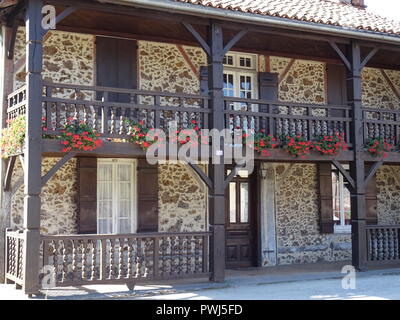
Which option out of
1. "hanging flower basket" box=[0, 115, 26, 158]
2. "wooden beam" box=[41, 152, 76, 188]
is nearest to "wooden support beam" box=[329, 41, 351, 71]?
"wooden beam" box=[41, 152, 76, 188]

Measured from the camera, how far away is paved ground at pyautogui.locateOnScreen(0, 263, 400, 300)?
8.75 m

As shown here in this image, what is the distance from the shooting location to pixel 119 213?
11352 millimetres

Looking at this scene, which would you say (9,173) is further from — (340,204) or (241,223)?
(340,204)

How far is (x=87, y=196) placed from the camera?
1085cm

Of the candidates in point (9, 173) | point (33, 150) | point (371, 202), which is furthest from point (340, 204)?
point (33, 150)

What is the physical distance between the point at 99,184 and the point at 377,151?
5630mm

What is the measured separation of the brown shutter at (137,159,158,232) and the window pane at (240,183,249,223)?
2.30 metres

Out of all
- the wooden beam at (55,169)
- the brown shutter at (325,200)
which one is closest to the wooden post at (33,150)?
the wooden beam at (55,169)

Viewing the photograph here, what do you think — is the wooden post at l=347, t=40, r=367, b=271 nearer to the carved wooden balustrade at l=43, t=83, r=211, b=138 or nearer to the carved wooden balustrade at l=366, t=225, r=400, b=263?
the carved wooden balustrade at l=366, t=225, r=400, b=263

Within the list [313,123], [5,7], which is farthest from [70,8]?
[313,123]

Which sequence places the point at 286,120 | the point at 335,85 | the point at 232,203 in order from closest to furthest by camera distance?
the point at 286,120, the point at 232,203, the point at 335,85

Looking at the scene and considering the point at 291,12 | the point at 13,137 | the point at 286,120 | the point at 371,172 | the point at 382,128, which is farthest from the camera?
the point at 382,128

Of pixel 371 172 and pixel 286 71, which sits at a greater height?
pixel 286 71

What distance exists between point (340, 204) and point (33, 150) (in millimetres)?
8075
